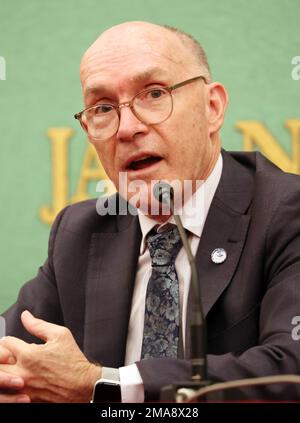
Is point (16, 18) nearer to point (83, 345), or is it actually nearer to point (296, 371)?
point (83, 345)

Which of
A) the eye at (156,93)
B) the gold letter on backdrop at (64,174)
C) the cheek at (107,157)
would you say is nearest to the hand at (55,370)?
the cheek at (107,157)

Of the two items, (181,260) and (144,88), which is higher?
(144,88)

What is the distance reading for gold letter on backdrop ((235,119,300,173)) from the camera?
2.85 m

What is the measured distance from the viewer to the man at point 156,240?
162 cm

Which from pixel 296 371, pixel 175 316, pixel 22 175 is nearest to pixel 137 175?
pixel 175 316

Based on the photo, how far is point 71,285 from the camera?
2.05 meters

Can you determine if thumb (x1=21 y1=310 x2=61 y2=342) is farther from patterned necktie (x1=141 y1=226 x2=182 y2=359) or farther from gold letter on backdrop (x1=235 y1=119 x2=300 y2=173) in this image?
gold letter on backdrop (x1=235 y1=119 x2=300 y2=173)

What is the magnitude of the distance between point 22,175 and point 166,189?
1.72m

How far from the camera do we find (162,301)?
186 cm

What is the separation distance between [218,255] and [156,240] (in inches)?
7.7

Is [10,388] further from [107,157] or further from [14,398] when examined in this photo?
[107,157]

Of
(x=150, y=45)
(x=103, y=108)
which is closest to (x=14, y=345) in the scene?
(x=103, y=108)

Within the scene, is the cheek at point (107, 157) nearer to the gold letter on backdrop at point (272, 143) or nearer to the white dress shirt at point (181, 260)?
the white dress shirt at point (181, 260)

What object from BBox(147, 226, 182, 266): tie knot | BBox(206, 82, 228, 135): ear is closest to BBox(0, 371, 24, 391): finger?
BBox(147, 226, 182, 266): tie knot
